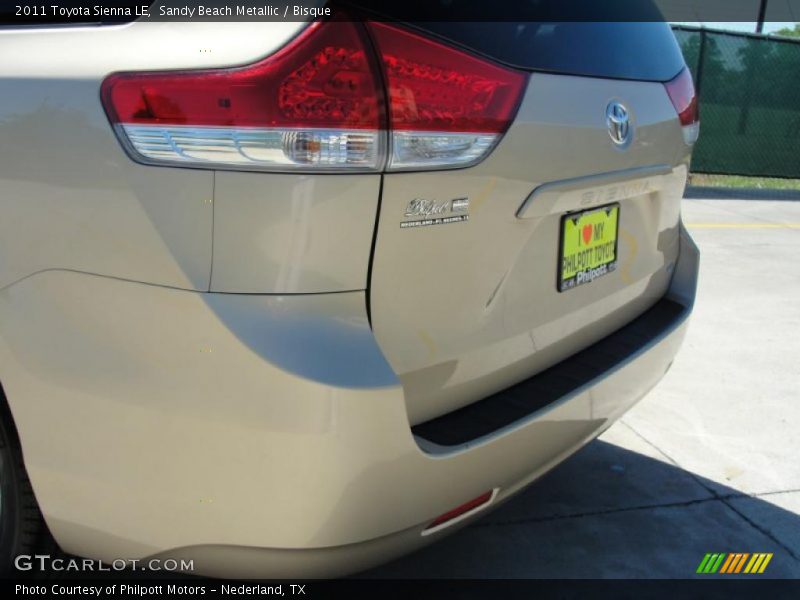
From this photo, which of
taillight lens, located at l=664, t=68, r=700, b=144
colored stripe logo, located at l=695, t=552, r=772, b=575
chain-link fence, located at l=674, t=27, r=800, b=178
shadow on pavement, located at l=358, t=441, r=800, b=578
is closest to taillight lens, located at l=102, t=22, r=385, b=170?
taillight lens, located at l=664, t=68, r=700, b=144

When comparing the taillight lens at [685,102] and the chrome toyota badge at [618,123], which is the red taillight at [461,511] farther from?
the taillight lens at [685,102]

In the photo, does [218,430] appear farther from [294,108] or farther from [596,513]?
[596,513]

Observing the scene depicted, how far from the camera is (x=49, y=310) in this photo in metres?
1.65

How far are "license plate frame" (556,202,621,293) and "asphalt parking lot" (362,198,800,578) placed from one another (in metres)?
0.87

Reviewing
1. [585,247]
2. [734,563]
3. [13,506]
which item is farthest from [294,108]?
[734,563]

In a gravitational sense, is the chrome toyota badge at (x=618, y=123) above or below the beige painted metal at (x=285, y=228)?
above

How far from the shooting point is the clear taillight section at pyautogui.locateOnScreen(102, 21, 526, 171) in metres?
1.53

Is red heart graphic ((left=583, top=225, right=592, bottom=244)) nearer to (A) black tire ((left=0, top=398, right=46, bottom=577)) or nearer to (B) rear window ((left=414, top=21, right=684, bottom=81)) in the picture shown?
(B) rear window ((left=414, top=21, right=684, bottom=81))

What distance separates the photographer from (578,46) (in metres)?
2.06

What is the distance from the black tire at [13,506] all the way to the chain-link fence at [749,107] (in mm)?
11132

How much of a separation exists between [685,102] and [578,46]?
65 centimetres

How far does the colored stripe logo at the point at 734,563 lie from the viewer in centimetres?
255

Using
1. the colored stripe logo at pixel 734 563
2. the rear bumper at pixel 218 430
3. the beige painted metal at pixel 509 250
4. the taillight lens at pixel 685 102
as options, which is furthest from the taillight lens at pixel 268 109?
the colored stripe logo at pixel 734 563

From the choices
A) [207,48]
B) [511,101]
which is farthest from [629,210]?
[207,48]
